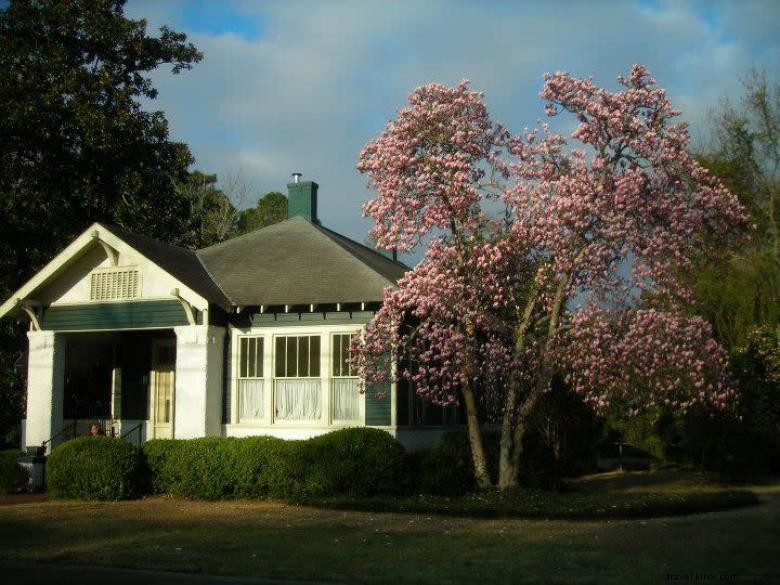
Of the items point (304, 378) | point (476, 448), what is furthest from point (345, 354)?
point (476, 448)

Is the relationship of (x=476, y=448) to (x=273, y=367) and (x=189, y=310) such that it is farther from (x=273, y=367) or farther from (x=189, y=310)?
(x=189, y=310)

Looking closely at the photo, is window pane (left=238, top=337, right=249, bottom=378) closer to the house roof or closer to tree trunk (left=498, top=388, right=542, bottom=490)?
the house roof

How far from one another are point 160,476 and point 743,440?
569 inches

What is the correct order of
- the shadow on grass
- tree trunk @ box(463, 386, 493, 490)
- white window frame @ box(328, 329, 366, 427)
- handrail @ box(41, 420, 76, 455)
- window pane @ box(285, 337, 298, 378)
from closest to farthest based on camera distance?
the shadow on grass
tree trunk @ box(463, 386, 493, 490)
white window frame @ box(328, 329, 366, 427)
window pane @ box(285, 337, 298, 378)
handrail @ box(41, 420, 76, 455)

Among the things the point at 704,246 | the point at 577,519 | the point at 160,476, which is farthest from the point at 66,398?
the point at 704,246

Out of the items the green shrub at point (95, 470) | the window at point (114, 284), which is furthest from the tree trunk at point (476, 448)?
the window at point (114, 284)

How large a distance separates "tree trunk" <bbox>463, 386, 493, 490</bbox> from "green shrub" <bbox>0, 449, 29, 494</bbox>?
9.70 m

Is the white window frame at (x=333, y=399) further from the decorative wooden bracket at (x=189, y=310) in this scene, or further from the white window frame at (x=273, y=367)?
the decorative wooden bracket at (x=189, y=310)

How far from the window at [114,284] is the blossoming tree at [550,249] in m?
6.03

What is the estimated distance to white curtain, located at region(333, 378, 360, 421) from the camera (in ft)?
64.8

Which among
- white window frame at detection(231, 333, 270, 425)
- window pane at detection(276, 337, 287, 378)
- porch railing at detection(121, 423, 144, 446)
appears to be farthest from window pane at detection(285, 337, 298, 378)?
porch railing at detection(121, 423, 144, 446)

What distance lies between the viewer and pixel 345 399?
19875 mm

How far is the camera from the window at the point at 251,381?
2070 centimetres


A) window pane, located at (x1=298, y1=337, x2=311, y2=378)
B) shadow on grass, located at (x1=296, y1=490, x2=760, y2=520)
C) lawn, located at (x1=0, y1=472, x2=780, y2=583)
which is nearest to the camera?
lawn, located at (x1=0, y1=472, x2=780, y2=583)
